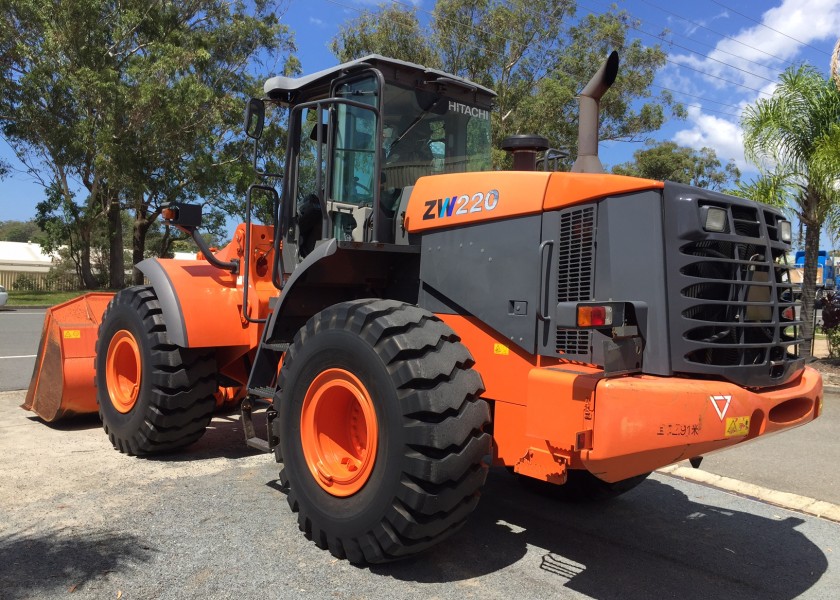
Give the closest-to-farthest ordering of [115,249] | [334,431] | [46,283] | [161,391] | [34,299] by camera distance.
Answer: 1. [334,431]
2. [161,391]
3. [34,299]
4. [115,249]
5. [46,283]

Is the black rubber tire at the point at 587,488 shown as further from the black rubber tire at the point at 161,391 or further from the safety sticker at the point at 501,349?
the black rubber tire at the point at 161,391

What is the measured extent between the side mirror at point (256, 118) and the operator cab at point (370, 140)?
27 centimetres

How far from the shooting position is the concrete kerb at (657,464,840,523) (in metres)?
5.09

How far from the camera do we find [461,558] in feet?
12.7

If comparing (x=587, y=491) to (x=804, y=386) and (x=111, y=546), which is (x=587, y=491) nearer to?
(x=804, y=386)

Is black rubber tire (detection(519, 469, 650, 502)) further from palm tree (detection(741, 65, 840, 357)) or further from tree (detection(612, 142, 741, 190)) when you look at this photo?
tree (detection(612, 142, 741, 190))

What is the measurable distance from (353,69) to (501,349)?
7.34ft

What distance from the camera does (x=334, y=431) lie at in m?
4.11

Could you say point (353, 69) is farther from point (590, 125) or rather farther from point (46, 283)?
point (46, 283)

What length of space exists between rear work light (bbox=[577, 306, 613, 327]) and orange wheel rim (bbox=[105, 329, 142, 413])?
162 inches

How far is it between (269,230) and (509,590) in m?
3.45

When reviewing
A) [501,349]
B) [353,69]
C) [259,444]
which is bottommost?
[259,444]

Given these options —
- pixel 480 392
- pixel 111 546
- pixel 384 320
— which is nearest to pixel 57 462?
pixel 111 546

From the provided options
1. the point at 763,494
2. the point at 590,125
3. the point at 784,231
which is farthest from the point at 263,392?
the point at 763,494
